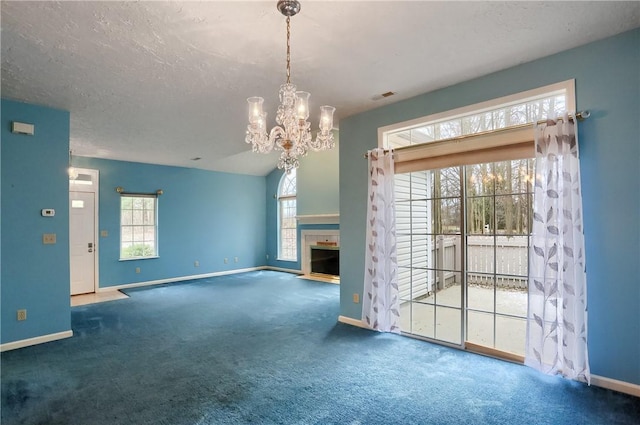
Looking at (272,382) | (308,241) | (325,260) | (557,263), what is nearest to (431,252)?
(557,263)

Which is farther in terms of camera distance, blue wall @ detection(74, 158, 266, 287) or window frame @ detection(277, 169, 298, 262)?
window frame @ detection(277, 169, 298, 262)

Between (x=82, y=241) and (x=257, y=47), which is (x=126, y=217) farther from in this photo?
(x=257, y=47)

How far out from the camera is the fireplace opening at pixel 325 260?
7523 millimetres

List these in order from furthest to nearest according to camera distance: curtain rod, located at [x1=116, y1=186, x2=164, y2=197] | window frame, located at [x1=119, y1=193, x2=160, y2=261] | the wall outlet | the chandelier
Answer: window frame, located at [x1=119, y1=193, x2=160, y2=261] < curtain rod, located at [x1=116, y1=186, x2=164, y2=197] < the wall outlet < the chandelier

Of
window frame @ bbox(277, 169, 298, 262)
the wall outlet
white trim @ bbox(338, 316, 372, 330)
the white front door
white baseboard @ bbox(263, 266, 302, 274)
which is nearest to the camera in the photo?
the wall outlet

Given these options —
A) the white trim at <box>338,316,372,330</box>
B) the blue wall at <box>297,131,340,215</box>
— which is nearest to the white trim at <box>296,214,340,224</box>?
the blue wall at <box>297,131,340,215</box>

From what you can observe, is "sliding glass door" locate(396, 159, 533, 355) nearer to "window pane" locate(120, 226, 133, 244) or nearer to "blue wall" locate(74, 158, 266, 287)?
"blue wall" locate(74, 158, 266, 287)

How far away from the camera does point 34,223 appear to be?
352cm

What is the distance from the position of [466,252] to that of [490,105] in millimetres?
1423

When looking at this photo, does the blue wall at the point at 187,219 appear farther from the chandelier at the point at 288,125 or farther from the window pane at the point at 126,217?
the chandelier at the point at 288,125

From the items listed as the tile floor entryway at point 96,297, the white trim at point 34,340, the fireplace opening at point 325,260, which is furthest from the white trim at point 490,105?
the tile floor entryway at point 96,297

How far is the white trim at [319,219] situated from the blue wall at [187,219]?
1.66 meters

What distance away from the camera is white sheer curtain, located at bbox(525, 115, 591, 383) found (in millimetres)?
2426

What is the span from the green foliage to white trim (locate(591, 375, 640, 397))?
7424mm
